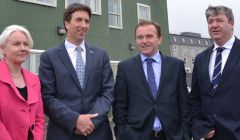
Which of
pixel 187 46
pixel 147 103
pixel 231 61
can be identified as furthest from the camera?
pixel 187 46

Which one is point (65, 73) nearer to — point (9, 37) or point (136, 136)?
point (9, 37)

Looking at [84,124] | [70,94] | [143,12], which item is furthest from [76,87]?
[143,12]

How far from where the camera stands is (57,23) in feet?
45.6

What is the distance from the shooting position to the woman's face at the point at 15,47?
161 inches

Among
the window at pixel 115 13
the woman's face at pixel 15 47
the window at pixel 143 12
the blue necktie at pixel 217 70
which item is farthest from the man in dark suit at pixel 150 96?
the window at pixel 143 12

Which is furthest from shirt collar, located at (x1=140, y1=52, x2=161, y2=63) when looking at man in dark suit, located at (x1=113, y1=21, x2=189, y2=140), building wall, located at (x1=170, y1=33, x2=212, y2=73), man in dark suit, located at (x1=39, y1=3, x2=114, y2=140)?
building wall, located at (x1=170, y1=33, x2=212, y2=73)

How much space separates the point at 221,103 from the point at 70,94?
5.44 feet

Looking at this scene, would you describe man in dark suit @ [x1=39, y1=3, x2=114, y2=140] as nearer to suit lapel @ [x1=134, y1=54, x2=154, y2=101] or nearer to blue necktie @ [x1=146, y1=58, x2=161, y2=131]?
suit lapel @ [x1=134, y1=54, x2=154, y2=101]

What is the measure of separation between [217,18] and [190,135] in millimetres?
1374

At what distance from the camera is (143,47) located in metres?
4.64

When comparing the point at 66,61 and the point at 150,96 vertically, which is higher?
the point at 66,61

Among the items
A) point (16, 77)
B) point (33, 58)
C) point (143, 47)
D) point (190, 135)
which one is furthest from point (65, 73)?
point (33, 58)

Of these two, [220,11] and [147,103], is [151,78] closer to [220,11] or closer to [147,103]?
[147,103]

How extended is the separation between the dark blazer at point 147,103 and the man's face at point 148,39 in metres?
0.18
